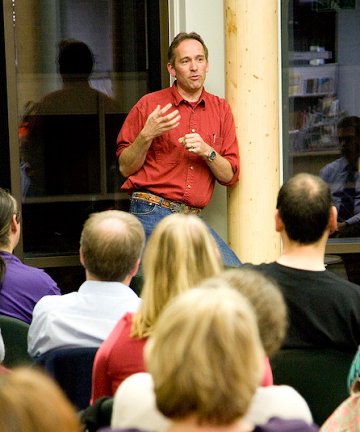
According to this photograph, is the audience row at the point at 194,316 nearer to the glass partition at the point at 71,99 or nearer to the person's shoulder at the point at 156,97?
the person's shoulder at the point at 156,97

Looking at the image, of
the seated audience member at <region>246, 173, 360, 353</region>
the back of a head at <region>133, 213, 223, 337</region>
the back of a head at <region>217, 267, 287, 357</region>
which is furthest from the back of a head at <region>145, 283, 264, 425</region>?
the seated audience member at <region>246, 173, 360, 353</region>

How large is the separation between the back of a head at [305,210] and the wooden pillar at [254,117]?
1937 mm

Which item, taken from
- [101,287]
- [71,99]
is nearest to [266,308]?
[101,287]

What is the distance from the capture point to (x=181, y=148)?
5418 millimetres

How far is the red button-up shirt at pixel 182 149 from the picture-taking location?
539 cm

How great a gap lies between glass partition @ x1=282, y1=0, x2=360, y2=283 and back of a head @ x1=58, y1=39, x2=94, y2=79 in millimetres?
1134

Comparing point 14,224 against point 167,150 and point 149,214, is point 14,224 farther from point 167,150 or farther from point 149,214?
point 167,150

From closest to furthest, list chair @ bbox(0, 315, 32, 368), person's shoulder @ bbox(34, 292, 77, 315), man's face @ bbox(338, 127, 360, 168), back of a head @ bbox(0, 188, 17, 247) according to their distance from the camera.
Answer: person's shoulder @ bbox(34, 292, 77, 315)
chair @ bbox(0, 315, 32, 368)
back of a head @ bbox(0, 188, 17, 247)
man's face @ bbox(338, 127, 360, 168)

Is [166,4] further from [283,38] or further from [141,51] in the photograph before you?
[283,38]

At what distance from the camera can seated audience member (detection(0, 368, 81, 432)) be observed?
1.60 m

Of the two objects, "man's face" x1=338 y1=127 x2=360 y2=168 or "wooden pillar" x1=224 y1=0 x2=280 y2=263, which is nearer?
"wooden pillar" x1=224 y1=0 x2=280 y2=263

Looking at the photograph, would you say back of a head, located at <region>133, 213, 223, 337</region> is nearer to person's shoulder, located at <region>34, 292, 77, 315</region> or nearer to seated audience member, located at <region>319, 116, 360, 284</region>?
person's shoulder, located at <region>34, 292, 77, 315</region>

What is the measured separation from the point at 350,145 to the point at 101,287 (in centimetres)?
307

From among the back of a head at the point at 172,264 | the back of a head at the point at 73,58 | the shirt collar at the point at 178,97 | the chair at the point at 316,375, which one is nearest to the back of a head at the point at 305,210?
the chair at the point at 316,375
